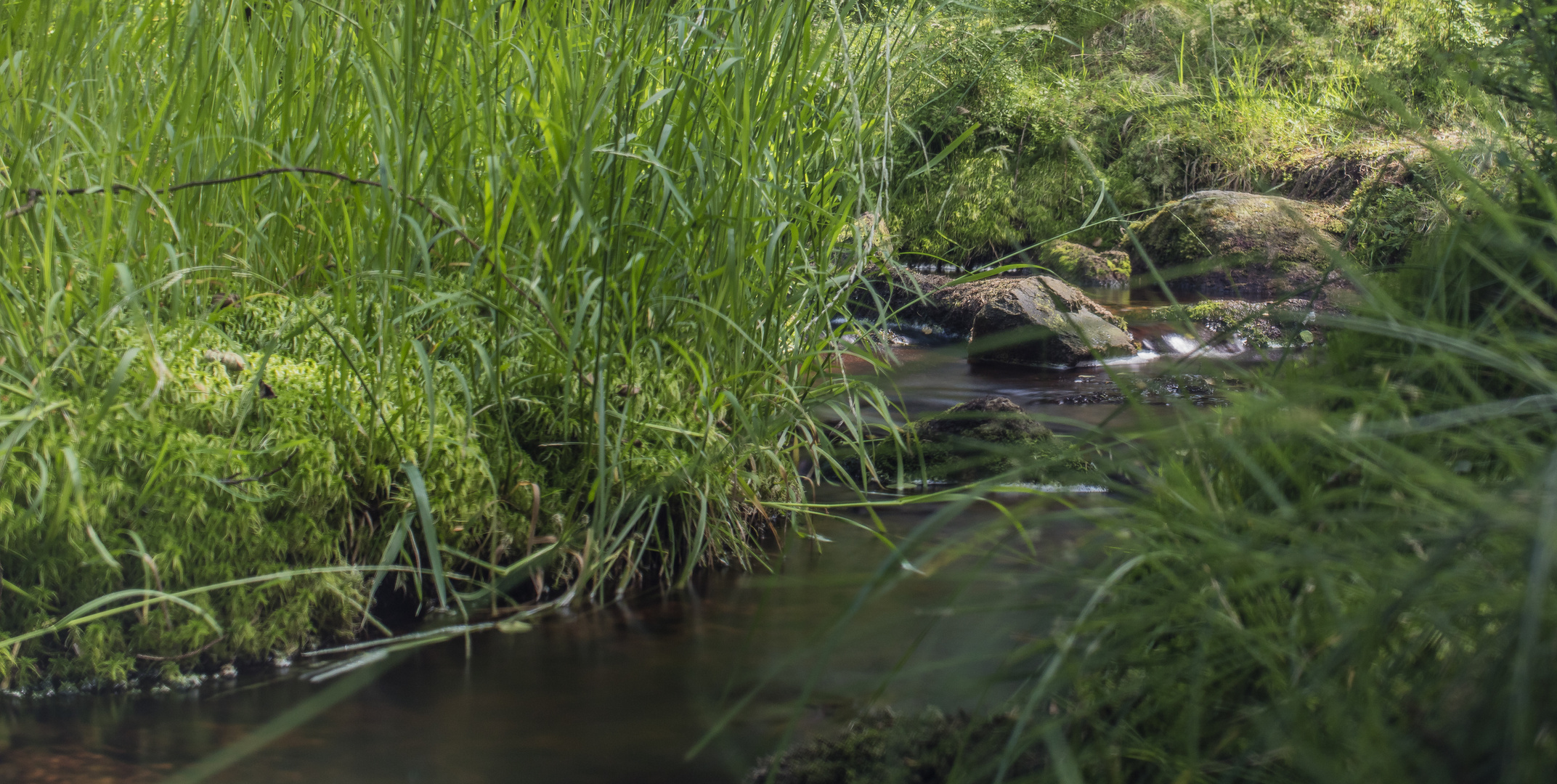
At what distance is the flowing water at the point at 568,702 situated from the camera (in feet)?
5.19

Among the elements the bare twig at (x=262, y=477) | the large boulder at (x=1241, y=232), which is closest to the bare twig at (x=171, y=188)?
the bare twig at (x=262, y=477)

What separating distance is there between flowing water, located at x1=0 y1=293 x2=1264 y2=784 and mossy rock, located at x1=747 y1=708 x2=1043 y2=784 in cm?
6

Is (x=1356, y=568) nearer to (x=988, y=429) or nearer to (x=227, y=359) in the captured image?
(x=227, y=359)

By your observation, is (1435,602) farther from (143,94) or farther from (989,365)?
(989,365)

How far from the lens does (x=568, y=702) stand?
182 cm

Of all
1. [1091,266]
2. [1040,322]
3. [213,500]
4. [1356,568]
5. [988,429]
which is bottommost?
[1091,266]

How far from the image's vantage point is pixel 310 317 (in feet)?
6.99

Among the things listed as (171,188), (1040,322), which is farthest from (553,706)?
(1040,322)

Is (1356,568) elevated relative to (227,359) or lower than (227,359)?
lower

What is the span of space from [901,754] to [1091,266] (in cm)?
777

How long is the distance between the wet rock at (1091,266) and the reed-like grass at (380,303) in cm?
600

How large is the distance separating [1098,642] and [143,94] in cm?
230

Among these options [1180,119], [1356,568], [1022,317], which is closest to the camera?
[1356,568]

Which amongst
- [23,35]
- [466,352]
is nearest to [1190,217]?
[466,352]
